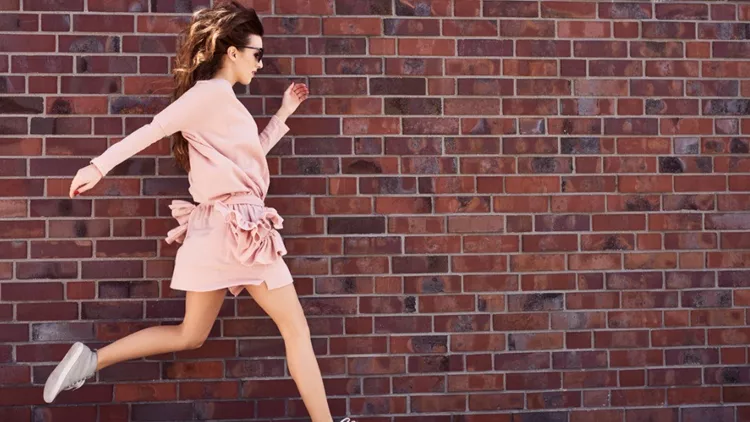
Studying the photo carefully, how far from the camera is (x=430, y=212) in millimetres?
4141

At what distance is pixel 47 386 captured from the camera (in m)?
3.57

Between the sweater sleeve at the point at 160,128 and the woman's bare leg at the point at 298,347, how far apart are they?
738 millimetres

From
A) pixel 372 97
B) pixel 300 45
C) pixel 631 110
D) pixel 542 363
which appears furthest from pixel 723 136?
pixel 300 45

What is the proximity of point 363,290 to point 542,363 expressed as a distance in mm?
990

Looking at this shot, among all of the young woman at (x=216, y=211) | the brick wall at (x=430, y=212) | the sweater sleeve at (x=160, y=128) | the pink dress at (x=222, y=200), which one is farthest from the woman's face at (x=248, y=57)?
the brick wall at (x=430, y=212)

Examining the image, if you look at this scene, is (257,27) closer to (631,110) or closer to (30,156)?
(30,156)

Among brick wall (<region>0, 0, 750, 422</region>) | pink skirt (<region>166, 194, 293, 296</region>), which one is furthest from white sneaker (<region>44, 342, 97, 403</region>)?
pink skirt (<region>166, 194, 293, 296</region>)

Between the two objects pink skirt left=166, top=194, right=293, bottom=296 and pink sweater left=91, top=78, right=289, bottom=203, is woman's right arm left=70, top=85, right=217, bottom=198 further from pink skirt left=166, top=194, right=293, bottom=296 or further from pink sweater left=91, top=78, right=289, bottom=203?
pink skirt left=166, top=194, right=293, bottom=296

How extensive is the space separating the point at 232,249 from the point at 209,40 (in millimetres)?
915

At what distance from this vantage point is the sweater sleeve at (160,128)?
129 inches

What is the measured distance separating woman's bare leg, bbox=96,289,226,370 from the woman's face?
971 mm

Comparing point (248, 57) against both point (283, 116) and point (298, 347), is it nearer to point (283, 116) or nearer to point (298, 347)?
point (283, 116)

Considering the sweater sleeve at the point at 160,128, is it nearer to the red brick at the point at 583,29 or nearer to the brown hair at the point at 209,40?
the brown hair at the point at 209,40

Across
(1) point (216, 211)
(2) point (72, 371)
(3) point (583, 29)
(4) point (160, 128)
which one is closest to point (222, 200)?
(1) point (216, 211)
